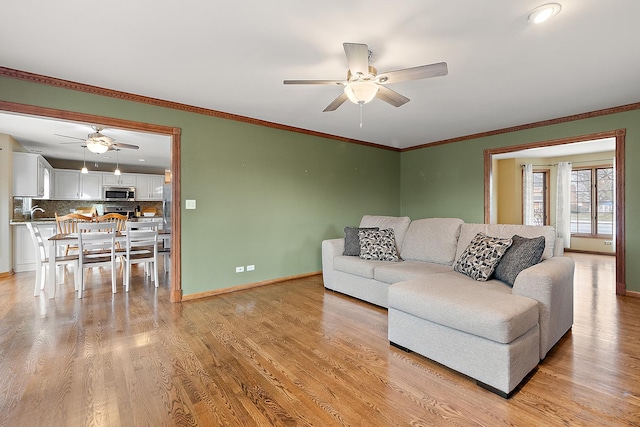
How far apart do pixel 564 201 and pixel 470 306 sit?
7.79 meters

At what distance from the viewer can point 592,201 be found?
7.43 metres

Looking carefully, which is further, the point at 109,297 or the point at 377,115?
the point at 377,115

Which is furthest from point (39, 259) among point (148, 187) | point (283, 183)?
point (148, 187)

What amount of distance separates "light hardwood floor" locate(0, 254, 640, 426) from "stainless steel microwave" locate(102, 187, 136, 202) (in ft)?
15.9

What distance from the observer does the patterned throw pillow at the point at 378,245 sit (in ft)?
12.0

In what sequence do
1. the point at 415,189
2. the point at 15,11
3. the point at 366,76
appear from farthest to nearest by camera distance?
the point at 415,189
the point at 366,76
the point at 15,11

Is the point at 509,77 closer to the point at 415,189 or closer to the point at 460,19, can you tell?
the point at 460,19

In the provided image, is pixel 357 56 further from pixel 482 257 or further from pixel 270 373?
pixel 270 373

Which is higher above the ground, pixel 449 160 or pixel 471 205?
pixel 449 160

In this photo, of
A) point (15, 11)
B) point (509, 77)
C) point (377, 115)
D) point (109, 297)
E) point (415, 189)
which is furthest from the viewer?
point (415, 189)

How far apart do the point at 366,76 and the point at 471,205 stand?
403cm

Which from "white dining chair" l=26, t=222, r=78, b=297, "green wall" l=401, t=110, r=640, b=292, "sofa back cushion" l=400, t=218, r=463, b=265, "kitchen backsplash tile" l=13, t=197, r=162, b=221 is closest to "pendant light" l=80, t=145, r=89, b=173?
"kitchen backsplash tile" l=13, t=197, r=162, b=221

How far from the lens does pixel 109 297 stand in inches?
148

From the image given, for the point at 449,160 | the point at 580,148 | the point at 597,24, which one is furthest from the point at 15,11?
the point at 580,148
